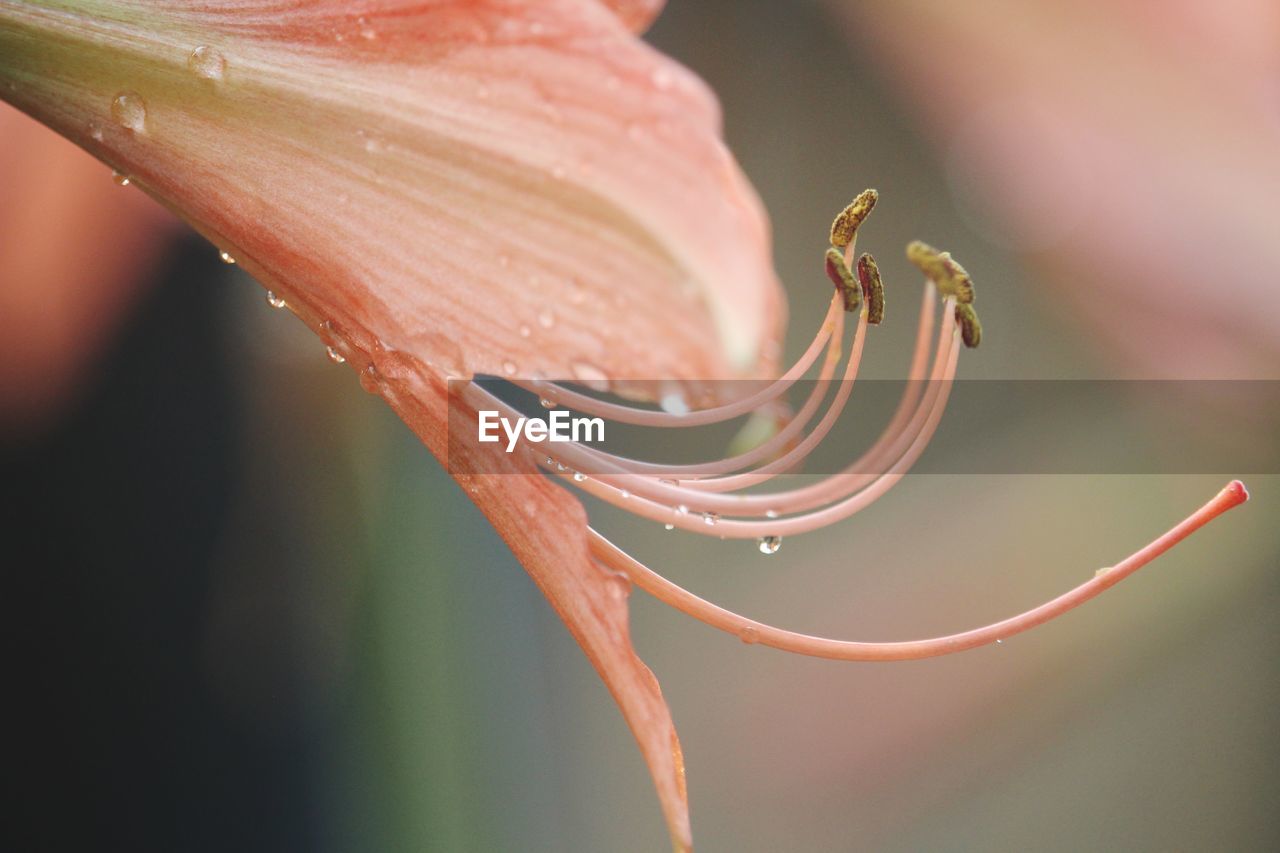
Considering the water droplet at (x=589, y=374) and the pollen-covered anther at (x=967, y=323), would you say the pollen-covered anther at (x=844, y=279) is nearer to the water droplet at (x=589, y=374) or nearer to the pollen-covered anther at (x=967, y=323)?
the pollen-covered anther at (x=967, y=323)

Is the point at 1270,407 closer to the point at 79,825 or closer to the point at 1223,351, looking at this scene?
the point at 1223,351

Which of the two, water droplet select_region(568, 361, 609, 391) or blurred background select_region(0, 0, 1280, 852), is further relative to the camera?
blurred background select_region(0, 0, 1280, 852)

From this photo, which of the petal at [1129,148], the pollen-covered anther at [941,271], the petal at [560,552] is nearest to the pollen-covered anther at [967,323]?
the pollen-covered anther at [941,271]

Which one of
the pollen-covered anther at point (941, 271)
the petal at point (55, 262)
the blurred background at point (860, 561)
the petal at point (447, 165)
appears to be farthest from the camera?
the blurred background at point (860, 561)

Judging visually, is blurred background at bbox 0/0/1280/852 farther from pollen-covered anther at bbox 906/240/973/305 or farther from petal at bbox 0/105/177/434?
pollen-covered anther at bbox 906/240/973/305

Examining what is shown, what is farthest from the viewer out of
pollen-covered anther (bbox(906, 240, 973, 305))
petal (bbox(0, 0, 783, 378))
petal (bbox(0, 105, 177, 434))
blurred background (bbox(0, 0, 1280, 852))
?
blurred background (bbox(0, 0, 1280, 852))

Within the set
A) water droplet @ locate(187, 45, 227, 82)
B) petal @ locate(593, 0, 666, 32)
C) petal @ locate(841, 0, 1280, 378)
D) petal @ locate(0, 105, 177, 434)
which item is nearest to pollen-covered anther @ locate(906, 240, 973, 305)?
petal @ locate(593, 0, 666, 32)

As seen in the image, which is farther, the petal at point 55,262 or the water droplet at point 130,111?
the petal at point 55,262

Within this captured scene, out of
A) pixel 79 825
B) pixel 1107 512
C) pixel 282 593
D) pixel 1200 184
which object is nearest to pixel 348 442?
pixel 282 593
